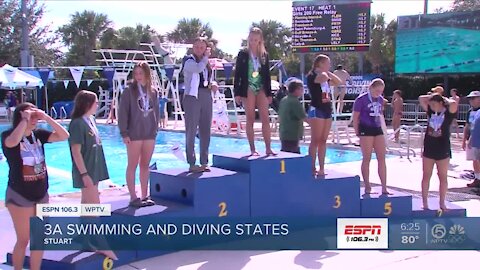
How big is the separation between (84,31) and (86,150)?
4074cm

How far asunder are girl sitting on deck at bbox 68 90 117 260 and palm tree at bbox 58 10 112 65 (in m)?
39.6

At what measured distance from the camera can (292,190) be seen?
6.07 meters

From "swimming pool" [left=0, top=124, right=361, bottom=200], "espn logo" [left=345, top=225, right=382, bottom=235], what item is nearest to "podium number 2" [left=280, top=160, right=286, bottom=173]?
"espn logo" [left=345, top=225, right=382, bottom=235]

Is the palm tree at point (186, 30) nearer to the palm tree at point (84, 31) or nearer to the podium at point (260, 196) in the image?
the palm tree at point (84, 31)

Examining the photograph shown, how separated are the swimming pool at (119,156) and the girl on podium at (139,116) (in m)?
5.14

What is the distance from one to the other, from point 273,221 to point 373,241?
0.99 m

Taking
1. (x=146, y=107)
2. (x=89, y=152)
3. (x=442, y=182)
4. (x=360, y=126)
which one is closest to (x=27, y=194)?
(x=89, y=152)

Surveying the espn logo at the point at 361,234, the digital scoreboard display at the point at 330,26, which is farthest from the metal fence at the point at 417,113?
the espn logo at the point at 361,234

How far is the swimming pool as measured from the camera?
1147 cm

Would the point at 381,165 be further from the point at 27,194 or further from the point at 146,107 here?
the point at 27,194

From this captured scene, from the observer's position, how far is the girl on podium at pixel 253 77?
245 inches

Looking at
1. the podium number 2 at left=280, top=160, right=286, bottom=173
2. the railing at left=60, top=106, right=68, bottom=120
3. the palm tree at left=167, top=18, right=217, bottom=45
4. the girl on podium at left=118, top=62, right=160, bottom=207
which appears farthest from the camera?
the palm tree at left=167, top=18, right=217, bottom=45

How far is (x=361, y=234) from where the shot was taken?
5.57m

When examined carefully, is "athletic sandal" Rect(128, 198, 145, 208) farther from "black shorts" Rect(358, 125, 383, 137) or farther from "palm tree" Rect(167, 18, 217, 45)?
"palm tree" Rect(167, 18, 217, 45)
